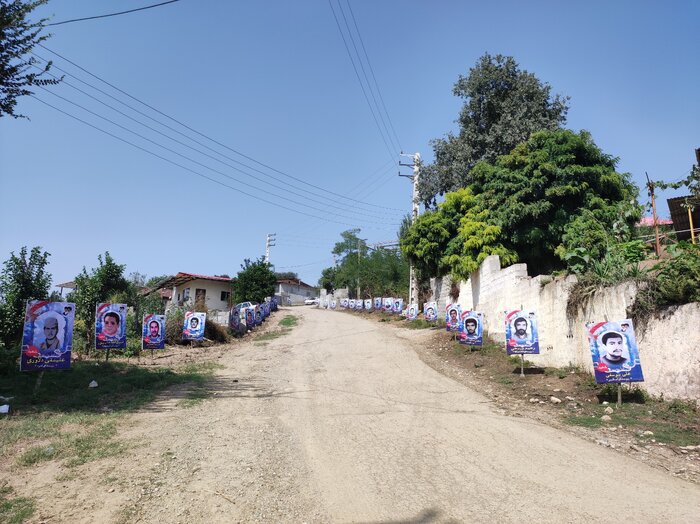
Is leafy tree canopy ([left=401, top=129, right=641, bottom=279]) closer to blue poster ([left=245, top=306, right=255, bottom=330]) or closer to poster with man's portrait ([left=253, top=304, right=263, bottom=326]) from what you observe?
blue poster ([left=245, top=306, right=255, bottom=330])

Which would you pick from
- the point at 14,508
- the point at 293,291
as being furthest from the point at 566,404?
the point at 293,291

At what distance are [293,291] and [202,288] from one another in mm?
40765

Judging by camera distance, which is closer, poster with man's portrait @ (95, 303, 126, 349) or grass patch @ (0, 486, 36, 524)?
grass patch @ (0, 486, 36, 524)

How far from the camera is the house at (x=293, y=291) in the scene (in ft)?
249

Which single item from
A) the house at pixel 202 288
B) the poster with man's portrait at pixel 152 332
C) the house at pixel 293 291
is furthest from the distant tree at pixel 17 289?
the house at pixel 293 291

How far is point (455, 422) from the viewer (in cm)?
746

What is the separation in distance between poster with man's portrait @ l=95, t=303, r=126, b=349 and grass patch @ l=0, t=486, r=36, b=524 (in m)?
9.32

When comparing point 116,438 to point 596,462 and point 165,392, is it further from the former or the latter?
point 596,462

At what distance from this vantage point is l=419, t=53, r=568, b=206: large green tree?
74.2 feet

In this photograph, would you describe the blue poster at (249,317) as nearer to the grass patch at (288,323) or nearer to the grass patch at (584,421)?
the grass patch at (288,323)

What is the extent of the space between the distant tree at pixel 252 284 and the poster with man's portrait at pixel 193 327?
20.4 meters

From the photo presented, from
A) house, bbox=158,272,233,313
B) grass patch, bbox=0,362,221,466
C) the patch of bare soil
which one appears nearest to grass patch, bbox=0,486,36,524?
grass patch, bbox=0,362,221,466

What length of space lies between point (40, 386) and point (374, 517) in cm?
839

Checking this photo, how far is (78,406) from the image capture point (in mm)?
8281
